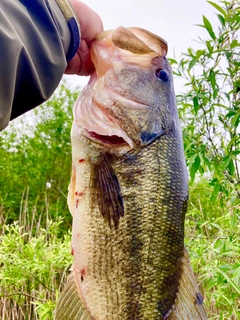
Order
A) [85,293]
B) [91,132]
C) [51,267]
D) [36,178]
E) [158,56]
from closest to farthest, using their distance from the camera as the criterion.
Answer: [85,293] < [91,132] < [158,56] < [51,267] < [36,178]

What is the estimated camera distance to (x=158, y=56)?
1543mm

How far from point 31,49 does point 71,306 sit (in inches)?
28.2

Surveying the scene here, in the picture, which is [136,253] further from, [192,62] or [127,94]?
[192,62]

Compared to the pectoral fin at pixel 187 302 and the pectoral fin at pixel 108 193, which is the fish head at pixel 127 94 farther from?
the pectoral fin at pixel 187 302

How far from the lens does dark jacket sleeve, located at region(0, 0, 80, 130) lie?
38.3 inches

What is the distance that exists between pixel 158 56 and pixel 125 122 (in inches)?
11.2

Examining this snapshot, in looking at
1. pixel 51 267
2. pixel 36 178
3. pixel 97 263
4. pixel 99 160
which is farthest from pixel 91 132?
pixel 36 178

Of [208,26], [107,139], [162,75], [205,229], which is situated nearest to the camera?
[107,139]

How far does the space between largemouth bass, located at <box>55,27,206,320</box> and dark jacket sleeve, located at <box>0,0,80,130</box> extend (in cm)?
24

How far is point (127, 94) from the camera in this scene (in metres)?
1.49

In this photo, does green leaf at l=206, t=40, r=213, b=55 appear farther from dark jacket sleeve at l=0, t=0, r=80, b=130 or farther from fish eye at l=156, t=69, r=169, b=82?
dark jacket sleeve at l=0, t=0, r=80, b=130

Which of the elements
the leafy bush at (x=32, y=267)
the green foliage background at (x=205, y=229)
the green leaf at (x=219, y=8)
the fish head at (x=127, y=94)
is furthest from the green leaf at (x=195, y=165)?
the leafy bush at (x=32, y=267)

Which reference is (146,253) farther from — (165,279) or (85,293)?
(85,293)

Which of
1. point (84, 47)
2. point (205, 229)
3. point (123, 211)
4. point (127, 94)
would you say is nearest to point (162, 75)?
point (127, 94)
